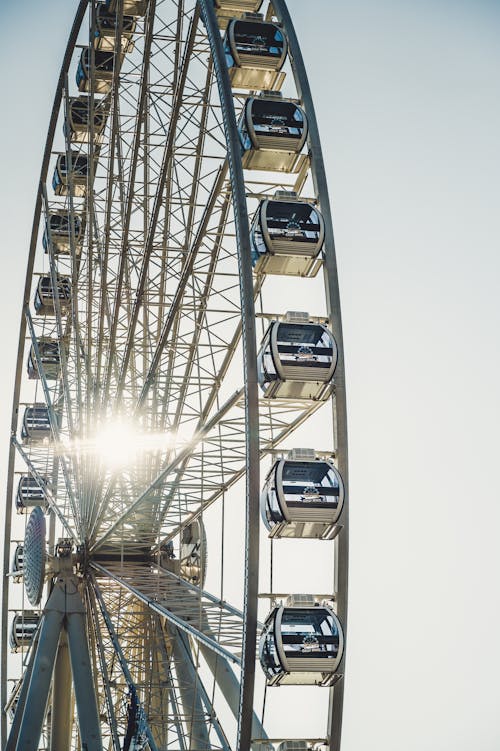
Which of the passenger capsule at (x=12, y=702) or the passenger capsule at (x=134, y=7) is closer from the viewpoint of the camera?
the passenger capsule at (x=134, y=7)

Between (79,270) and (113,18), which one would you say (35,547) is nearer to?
(79,270)

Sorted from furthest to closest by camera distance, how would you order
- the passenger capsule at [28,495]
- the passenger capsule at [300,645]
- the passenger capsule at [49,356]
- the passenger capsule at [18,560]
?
the passenger capsule at [28,495] → the passenger capsule at [49,356] → the passenger capsule at [18,560] → the passenger capsule at [300,645]

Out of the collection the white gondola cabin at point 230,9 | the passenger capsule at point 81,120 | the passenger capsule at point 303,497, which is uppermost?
the passenger capsule at point 81,120

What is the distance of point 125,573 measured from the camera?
2002 centimetres

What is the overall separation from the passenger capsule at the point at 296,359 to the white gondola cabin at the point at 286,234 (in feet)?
2.99

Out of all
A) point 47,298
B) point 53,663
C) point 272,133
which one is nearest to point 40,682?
point 53,663

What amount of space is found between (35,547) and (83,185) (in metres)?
8.99

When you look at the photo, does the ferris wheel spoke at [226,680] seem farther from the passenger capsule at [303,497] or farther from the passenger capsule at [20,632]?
the passenger capsule at [20,632]

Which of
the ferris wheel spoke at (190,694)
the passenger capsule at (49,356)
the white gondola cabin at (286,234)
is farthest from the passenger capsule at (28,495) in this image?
the white gondola cabin at (286,234)

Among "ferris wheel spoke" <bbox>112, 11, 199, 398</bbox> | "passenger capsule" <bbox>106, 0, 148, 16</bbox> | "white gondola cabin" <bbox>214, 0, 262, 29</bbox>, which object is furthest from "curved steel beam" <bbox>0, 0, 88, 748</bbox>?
"white gondola cabin" <bbox>214, 0, 262, 29</bbox>

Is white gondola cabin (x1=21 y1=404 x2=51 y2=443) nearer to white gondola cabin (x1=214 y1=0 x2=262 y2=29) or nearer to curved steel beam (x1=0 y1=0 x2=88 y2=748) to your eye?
curved steel beam (x1=0 y1=0 x2=88 y2=748)

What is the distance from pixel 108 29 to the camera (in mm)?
21766

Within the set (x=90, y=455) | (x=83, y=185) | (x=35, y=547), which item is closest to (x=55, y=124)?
(x=83, y=185)

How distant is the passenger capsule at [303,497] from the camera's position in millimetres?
12719
